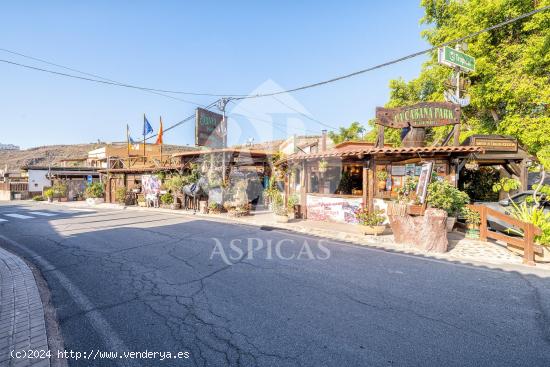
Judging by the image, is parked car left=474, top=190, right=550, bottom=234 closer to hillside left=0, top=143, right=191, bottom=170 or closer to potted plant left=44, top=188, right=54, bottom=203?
potted plant left=44, top=188, right=54, bottom=203

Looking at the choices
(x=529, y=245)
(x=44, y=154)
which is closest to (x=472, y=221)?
(x=529, y=245)

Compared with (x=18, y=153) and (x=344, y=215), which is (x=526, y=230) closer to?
(x=344, y=215)

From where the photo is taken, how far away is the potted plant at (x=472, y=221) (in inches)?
344

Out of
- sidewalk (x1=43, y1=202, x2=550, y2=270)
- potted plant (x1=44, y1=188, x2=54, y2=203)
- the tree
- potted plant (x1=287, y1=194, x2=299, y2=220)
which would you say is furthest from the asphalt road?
potted plant (x1=44, y1=188, x2=54, y2=203)

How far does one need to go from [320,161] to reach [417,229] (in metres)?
5.80

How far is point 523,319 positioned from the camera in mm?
3627

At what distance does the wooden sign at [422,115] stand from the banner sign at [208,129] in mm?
11208

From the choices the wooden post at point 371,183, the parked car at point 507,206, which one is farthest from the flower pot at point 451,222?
the wooden post at point 371,183

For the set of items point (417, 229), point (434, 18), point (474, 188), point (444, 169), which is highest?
point (434, 18)

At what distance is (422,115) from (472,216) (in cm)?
412

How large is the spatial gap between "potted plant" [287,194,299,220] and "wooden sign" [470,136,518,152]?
836 cm

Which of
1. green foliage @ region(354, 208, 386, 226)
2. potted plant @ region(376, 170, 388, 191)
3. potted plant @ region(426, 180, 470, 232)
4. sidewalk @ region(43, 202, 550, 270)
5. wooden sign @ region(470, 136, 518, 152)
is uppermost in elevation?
wooden sign @ region(470, 136, 518, 152)

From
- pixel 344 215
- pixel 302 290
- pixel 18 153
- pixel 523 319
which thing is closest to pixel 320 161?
pixel 344 215

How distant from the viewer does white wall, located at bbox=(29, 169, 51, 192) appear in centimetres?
3359
